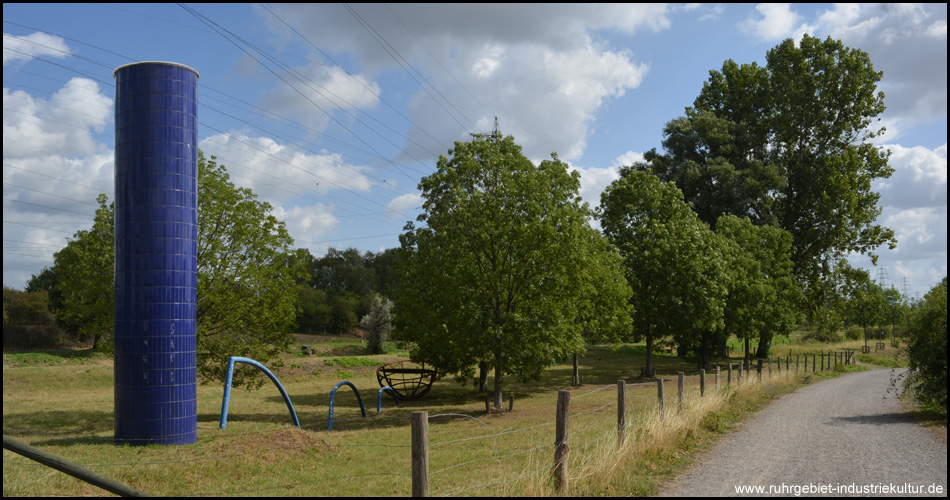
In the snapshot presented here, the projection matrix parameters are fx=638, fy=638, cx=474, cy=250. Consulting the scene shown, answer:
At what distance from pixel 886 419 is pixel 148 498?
1564 centimetres

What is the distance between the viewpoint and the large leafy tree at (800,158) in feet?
134

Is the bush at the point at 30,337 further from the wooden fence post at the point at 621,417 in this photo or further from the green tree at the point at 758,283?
the wooden fence post at the point at 621,417

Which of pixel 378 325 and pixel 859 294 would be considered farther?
pixel 378 325

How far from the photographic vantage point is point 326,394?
2791cm

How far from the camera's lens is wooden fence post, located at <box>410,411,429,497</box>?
19.9ft

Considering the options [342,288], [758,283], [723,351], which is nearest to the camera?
[758,283]

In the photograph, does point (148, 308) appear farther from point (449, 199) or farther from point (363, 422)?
point (449, 199)

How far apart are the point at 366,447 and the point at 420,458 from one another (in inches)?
318

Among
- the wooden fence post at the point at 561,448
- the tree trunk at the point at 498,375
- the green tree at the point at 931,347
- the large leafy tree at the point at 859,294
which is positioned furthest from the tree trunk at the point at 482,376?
the large leafy tree at the point at 859,294

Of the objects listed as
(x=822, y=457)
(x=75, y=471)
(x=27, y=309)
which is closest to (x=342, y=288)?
(x=27, y=309)

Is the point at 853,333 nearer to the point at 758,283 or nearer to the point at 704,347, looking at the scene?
the point at 758,283

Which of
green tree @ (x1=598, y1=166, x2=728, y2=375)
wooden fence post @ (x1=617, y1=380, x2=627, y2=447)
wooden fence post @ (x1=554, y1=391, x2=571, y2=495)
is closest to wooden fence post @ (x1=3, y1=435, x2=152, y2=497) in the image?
wooden fence post @ (x1=554, y1=391, x2=571, y2=495)

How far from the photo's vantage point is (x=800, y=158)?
142ft

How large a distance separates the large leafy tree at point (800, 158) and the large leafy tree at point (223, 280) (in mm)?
29169
